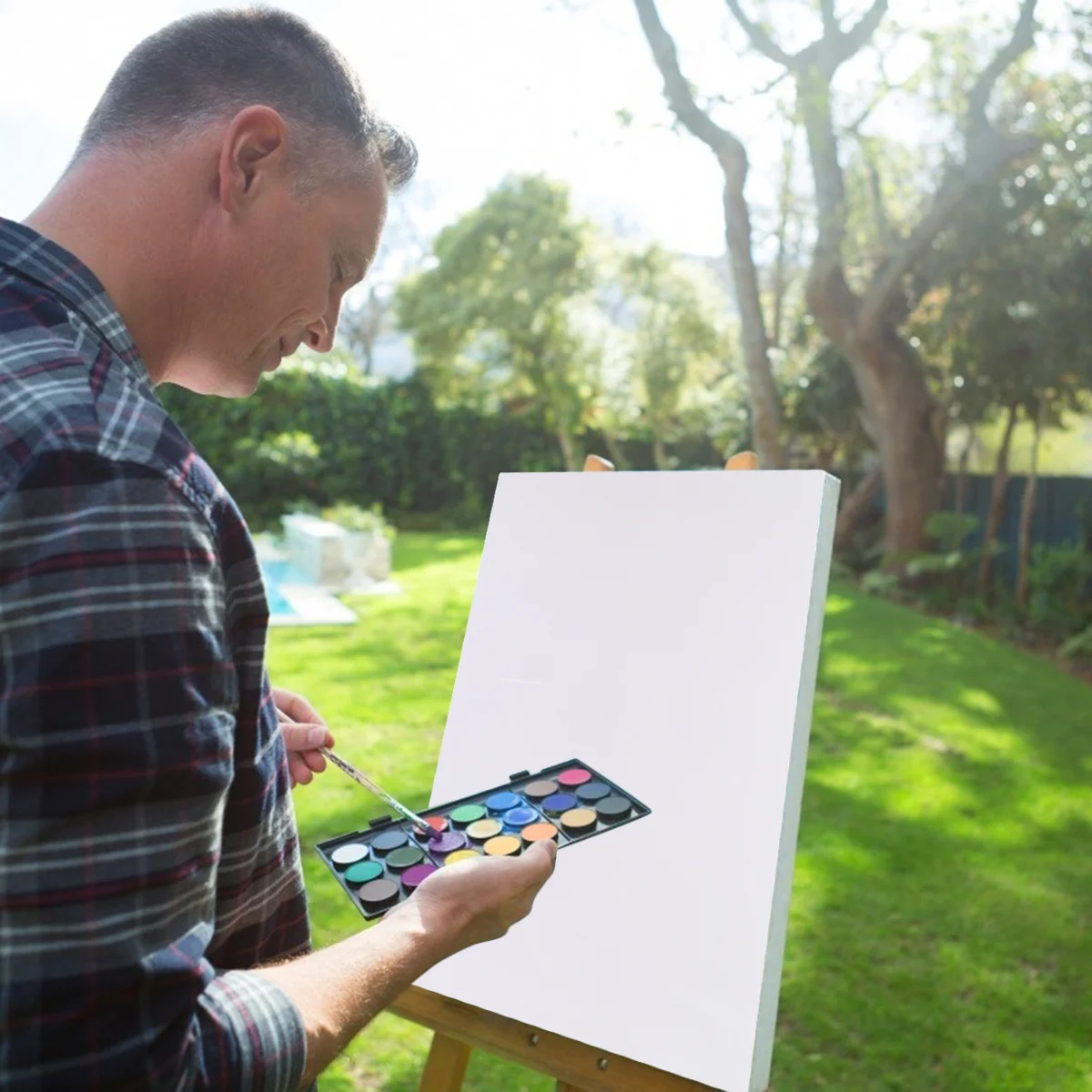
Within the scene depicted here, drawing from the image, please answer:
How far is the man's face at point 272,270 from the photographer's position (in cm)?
87

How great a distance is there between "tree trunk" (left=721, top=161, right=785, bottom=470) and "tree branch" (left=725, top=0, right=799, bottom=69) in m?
0.76

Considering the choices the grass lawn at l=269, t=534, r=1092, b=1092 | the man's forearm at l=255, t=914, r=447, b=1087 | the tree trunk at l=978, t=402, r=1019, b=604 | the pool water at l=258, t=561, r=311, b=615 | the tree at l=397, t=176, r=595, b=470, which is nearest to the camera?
the man's forearm at l=255, t=914, r=447, b=1087

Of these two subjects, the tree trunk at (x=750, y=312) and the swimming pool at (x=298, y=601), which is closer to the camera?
the tree trunk at (x=750, y=312)

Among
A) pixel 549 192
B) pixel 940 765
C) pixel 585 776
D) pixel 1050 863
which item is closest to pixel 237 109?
pixel 585 776

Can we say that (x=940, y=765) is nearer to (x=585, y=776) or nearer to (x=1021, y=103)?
(x=585, y=776)

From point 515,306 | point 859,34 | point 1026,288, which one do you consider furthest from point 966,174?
point 515,306

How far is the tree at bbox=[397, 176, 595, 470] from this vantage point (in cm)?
1252

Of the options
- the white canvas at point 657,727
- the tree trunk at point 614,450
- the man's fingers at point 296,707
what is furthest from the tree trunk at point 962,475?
the man's fingers at point 296,707

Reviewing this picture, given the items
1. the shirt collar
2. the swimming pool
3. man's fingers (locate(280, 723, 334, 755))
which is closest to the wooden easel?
man's fingers (locate(280, 723, 334, 755))

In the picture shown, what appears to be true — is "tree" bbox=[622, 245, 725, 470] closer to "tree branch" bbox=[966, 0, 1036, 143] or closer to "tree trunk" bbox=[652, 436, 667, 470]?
"tree trunk" bbox=[652, 436, 667, 470]

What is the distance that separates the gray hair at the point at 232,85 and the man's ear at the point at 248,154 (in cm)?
3

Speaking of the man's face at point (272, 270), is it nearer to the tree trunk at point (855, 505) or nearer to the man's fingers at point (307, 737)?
the man's fingers at point (307, 737)

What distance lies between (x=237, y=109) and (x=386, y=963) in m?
0.68

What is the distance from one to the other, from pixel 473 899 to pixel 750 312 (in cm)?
556
